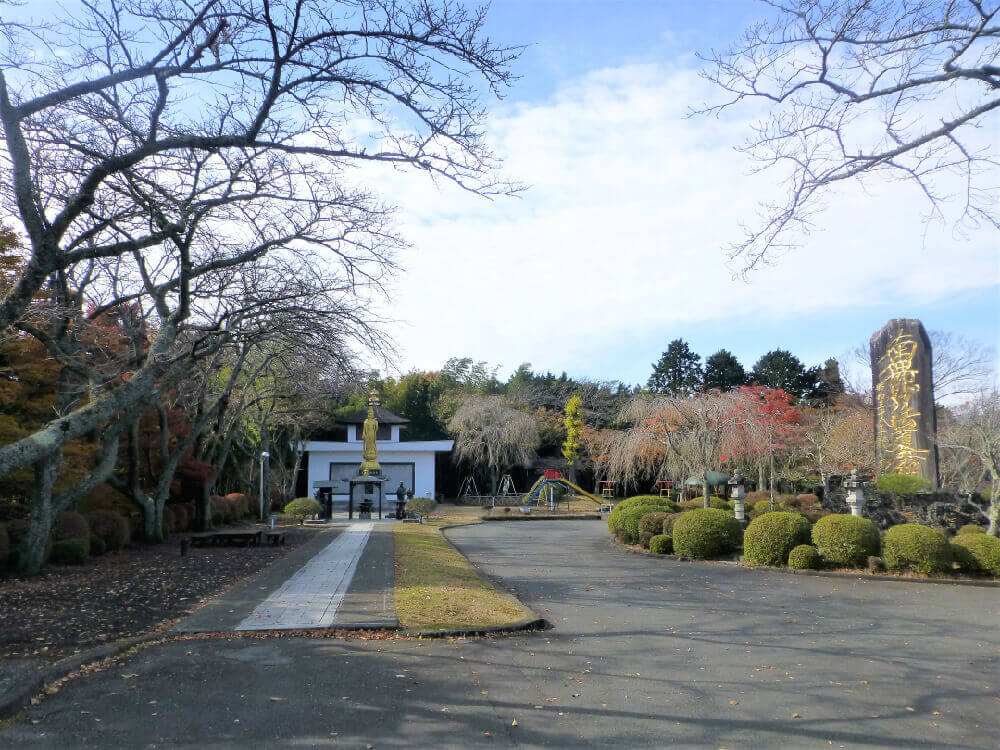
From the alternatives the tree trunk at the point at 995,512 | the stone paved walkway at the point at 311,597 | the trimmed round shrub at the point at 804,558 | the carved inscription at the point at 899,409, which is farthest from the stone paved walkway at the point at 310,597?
the carved inscription at the point at 899,409

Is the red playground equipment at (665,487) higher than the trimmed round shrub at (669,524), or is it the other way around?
the trimmed round shrub at (669,524)

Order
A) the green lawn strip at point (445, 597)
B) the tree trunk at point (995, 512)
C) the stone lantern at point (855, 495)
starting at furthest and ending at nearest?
the stone lantern at point (855, 495), the tree trunk at point (995, 512), the green lawn strip at point (445, 597)

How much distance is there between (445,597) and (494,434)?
28731mm

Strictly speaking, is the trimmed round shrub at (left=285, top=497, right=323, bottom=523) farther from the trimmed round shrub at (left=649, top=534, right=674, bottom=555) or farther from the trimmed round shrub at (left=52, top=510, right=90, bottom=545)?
the trimmed round shrub at (left=649, top=534, right=674, bottom=555)

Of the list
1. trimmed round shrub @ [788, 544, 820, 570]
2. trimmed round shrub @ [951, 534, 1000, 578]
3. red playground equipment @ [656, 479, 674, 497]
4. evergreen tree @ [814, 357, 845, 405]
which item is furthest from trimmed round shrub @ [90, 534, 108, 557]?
evergreen tree @ [814, 357, 845, 405]

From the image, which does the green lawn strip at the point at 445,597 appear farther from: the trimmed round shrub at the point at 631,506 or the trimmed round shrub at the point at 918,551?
the trimmed round shrub at the point at 918,551

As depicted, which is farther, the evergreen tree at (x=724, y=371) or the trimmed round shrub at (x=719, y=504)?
the evergreen tree at (x=724, y=371)

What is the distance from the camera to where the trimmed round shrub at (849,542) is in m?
13.2

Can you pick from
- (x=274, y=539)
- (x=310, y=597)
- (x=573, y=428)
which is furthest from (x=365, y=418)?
(x=310, y=597)

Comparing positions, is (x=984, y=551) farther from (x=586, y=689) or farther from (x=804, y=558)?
(x=586, y=689)

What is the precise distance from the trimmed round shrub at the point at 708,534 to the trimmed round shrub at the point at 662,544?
28.2 inches

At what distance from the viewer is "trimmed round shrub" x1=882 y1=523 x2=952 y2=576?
1244 cm

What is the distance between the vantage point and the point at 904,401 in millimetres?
17672

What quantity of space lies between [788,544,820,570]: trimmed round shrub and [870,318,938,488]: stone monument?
5680mm
